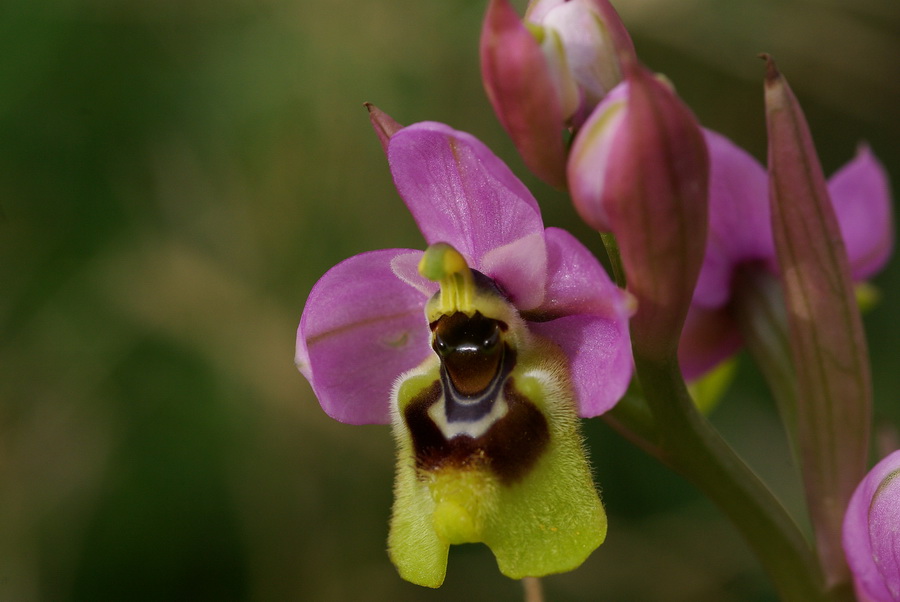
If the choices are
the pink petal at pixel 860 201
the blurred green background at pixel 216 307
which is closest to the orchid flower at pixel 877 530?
the pink petal at pixel 860 201

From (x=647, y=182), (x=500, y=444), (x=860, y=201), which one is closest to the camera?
(x=647, y=182)

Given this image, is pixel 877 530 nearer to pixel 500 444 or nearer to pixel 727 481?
pixel 727 481

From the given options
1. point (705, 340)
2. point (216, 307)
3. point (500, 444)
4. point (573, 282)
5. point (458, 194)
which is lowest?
point (216, 307)

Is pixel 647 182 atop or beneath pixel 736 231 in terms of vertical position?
atop

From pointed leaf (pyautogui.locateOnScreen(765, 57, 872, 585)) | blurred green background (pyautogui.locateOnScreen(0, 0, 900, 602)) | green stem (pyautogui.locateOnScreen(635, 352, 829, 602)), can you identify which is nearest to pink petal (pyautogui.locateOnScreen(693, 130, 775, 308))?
pointed leaf (pyautogui.locateOnScreen(765, 57, 872, 585))

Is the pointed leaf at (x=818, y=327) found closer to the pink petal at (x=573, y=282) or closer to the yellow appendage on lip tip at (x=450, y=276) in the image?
the pink petal at (x=573, y=282)

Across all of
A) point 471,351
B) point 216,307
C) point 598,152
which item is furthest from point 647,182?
point 216,307

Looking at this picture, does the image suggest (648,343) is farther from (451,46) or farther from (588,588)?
(451,46)
